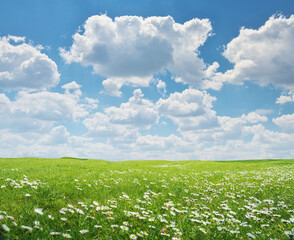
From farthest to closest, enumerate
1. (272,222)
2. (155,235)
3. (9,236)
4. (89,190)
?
1. (89,190)
2. (272,222)
3. (155,235)
4. (9,236)

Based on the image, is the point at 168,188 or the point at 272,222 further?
the point at 168,188

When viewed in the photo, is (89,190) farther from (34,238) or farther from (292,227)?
(292,227)

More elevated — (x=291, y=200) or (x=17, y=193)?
(x=17, y=193)

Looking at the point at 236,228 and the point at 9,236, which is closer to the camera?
the point at 9,236

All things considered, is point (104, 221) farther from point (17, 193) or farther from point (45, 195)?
point (17, 193)

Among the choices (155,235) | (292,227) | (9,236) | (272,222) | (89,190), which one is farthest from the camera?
(89,190)

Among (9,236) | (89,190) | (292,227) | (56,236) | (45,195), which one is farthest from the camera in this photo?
(89,190)

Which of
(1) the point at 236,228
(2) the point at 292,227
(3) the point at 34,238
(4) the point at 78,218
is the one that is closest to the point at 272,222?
(2) the point at 292,227

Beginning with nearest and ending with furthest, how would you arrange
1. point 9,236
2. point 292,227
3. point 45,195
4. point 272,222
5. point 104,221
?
point 9,236 < point 104,221 < point 292,227 < point 272,222 < point 45,195

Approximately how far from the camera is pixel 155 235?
469cm

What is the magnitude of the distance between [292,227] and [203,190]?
169 inches

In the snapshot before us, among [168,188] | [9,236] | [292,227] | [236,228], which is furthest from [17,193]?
[292,227]

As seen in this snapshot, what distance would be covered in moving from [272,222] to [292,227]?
65 centimetres

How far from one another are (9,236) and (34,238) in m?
0.45
